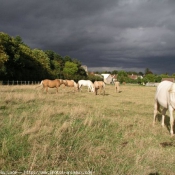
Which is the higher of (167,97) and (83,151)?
(167,97)

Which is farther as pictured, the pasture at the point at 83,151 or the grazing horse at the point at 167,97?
the grazing horse at the point at 167,97

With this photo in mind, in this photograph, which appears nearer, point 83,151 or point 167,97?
point 83,151

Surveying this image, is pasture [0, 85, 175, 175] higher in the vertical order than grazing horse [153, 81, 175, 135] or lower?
lower

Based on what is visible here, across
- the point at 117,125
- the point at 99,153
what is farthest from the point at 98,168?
the point at 117,125

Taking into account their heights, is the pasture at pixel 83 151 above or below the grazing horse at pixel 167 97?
below

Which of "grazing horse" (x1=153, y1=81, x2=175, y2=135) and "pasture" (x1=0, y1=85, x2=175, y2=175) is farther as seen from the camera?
"grazing horse" (x1=153, y1=81, x2=175, y2=135)

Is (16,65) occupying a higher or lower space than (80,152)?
higher

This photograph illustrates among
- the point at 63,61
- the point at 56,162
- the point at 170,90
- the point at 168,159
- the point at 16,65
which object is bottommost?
the point at 168,159

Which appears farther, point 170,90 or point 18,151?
point 170,90

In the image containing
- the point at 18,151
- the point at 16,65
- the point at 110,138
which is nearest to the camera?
the point at 18,151

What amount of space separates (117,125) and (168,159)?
2774mm

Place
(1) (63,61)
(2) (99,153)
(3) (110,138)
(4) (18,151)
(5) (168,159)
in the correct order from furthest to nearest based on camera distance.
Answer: (1) (63,61) → (3) (110,138) → (5) (168,159) → (2) (99,153) → (4) (18,151)

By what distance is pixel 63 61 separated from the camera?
360ft

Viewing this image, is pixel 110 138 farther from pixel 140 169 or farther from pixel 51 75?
pixel 51 75
